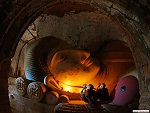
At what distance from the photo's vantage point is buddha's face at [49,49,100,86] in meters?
6.30

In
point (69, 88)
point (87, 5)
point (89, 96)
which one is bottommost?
point (89, 96)

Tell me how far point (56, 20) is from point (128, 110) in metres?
2.75

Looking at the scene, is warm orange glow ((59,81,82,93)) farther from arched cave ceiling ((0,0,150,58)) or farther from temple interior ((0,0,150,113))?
arched cave ceiling ((0,0,150,58))

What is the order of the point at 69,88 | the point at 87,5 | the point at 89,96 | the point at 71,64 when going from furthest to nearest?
the point at 69,88 < the point at 71,64 < the point at 89,96 < the point at 87,5

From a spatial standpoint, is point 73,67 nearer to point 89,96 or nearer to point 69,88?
point 69,88

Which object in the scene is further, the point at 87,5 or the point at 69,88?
the point at 69,88

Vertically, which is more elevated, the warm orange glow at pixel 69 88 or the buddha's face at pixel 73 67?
the buddha's face at pixel 73 67

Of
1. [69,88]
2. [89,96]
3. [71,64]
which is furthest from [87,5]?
[69,88]

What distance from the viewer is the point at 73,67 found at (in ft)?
21.0

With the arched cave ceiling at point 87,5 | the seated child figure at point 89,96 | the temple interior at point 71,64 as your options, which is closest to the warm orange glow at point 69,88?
the temple interior at point 71,64

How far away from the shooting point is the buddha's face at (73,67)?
6.30m

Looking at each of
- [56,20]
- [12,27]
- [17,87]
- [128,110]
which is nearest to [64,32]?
[56,20]

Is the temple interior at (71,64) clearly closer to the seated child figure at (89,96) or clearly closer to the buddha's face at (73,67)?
the buddha's face at (73,67)

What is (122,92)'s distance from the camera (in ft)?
18.2
